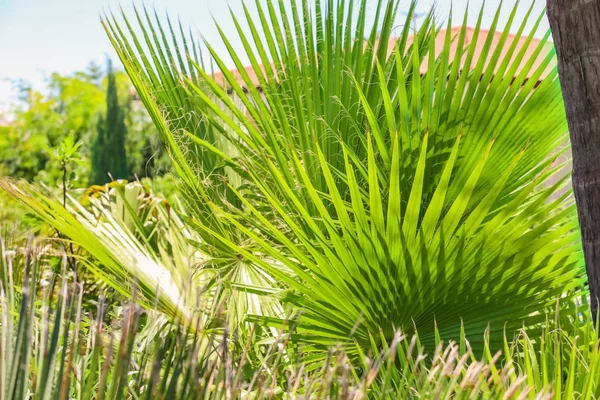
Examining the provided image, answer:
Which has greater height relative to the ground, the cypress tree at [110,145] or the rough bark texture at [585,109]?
the cypress tree at [110,145]

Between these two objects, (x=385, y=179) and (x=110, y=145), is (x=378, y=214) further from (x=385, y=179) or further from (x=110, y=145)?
(x=110, y=145)

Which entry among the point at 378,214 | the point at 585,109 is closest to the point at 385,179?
the point at 378,214

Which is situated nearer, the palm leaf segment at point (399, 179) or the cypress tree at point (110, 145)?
the palm leaf segment at point (399, 179)

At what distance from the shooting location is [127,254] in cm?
234

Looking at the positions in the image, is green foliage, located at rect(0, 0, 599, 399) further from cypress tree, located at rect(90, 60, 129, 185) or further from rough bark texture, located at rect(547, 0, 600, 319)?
cypress tree, located at rect(90, 60, 129, 185)

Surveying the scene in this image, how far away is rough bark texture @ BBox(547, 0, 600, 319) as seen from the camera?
1.70 m

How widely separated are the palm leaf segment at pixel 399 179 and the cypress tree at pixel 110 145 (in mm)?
16792

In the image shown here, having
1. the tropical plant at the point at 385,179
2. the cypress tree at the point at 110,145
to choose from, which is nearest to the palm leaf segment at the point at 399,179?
the tropical plant at the point at 385,179

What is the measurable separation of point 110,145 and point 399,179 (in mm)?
18273

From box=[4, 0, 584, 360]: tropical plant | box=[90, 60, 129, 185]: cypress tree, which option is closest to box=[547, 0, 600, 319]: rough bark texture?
box=[4, 0, 584, 360]: tropical plant

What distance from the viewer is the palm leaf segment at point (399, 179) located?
1.65 metres

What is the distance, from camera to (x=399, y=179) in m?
1.84

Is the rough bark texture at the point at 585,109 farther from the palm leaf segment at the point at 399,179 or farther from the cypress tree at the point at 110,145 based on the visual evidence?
the cypress tree at the point at 110,145

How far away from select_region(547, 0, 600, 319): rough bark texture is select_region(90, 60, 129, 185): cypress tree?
17451 mm
